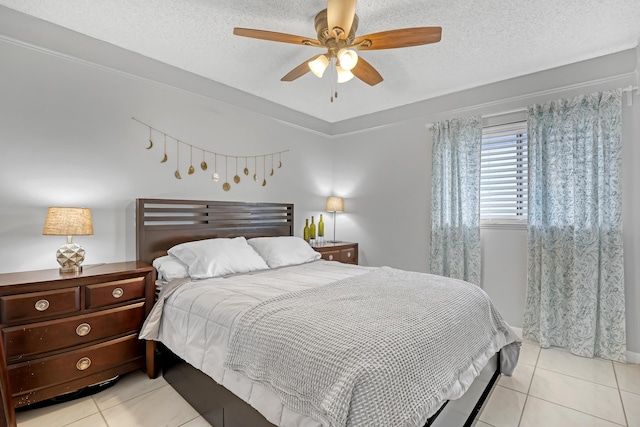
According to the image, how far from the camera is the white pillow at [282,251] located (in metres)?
3.01

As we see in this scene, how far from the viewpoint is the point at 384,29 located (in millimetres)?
2348

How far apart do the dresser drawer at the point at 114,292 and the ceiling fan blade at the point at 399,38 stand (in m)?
2.26

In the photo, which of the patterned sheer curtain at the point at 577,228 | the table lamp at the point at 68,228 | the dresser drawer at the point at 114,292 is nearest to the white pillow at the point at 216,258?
the dresser drawer at the point at 114,292

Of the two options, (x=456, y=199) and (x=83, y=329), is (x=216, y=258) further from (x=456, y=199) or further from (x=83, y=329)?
(x=456, y=199)

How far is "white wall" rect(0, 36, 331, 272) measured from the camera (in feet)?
7.23

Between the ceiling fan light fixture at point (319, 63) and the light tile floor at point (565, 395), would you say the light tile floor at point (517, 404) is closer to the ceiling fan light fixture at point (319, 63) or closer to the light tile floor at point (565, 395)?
the light tile floor at point (565, 395)

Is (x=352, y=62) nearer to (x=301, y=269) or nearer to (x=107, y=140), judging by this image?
(x=301, y=269)

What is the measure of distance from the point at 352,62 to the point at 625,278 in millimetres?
2892

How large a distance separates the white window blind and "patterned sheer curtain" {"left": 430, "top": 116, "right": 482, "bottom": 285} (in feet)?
0.41

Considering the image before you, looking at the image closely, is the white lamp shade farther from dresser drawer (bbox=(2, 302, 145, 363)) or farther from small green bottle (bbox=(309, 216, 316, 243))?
dresser drawer (bbox=(2, 302, 145, 363))

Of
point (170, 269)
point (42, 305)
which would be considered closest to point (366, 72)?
point (170, 269)

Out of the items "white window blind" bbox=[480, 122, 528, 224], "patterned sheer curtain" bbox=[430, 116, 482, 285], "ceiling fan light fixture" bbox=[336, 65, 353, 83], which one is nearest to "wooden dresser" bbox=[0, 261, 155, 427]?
"ceiling fan light fixture" bbox=[336, 65, 353, 83]

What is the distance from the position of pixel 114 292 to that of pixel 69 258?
1.27ft

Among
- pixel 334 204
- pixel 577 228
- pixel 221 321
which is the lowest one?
pixel 221 321
